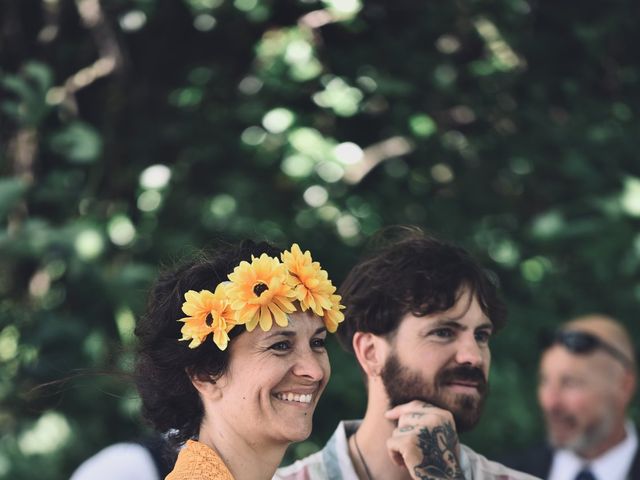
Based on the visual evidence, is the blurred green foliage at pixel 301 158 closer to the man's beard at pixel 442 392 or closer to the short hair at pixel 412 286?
the short hair at pixel 412 286

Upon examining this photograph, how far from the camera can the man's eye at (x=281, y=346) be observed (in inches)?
103

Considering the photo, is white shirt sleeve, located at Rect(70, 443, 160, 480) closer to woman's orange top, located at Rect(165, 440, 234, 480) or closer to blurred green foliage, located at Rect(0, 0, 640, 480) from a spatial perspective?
woman's orange top, located at Rect(165, 440, 234, 480)

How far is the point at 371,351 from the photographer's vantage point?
332 cm

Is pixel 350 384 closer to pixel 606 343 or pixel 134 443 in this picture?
pixel 606 343

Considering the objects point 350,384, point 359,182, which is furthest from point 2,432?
point 359,182

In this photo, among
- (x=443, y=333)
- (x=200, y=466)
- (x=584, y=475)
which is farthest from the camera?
(x=584, y=475)

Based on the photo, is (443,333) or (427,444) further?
(443,333)

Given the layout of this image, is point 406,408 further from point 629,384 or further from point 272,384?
point 629,384

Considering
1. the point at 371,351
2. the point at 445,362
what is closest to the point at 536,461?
the point at 371,351

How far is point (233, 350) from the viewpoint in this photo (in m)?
2.62

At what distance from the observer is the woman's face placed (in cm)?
257

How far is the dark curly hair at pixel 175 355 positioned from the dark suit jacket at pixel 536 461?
2531 mm

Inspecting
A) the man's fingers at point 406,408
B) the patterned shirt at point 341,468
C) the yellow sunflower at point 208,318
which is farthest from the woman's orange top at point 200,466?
the man's fingers at point 406,408

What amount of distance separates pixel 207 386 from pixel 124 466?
1.07 metres
